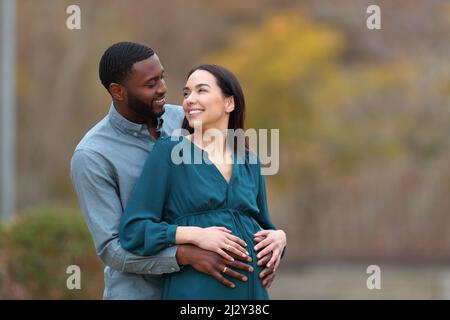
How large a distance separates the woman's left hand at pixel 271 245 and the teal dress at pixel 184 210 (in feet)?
0.10

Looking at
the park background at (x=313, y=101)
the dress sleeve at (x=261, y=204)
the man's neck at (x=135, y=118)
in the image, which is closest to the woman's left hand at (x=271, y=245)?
the dress sleeve at (x=261, y=204)

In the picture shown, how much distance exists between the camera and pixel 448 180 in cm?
2069

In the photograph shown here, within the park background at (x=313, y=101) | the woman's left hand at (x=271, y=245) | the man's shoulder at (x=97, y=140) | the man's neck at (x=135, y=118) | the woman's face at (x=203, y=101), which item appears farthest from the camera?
the park background at (x=313, y=101)

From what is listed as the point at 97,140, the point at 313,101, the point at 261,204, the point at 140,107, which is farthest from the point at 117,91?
the point at 313,101

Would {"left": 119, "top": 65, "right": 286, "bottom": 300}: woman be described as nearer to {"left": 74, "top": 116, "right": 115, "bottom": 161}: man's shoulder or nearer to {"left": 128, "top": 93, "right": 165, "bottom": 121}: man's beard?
{"left": 128, "top": 93, "right": 165, "bottom": 121}: man's beard

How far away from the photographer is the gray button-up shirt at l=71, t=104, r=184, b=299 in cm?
416

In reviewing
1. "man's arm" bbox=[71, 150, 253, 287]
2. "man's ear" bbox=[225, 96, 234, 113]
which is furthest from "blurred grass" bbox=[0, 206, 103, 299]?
"man's ear" bbox=[225, 96, 234, 113]

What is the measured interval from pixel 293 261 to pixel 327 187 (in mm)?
2019

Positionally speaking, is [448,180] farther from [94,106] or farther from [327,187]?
[94,106]

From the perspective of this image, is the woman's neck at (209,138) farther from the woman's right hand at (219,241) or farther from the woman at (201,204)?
the woman's right hand at (219,241)

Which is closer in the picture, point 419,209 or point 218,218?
point 218,218

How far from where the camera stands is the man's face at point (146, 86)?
14.1ft

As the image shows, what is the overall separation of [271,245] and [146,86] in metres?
0.87

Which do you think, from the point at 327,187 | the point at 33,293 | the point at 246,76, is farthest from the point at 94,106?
the point at 33,293
